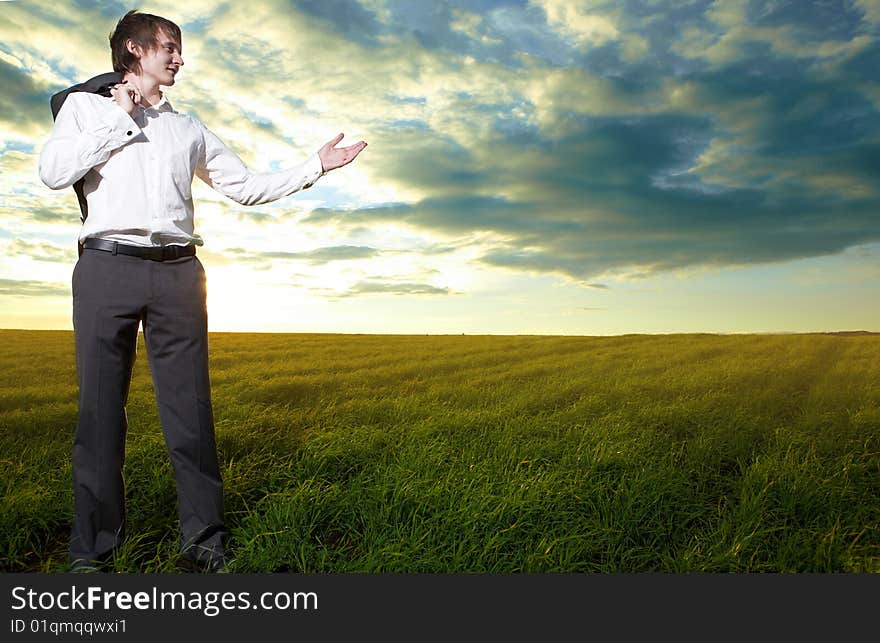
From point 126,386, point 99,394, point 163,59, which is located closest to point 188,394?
point 126,386

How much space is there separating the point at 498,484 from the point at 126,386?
101 inches

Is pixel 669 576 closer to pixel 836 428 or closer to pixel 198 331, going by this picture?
pixel 198 331

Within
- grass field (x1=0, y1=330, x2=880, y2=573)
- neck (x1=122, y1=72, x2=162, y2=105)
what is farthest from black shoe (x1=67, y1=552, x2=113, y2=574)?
neck (x1=122, y1=72, x2=162, y2=105)

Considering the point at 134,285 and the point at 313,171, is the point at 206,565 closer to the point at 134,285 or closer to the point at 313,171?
the point at 134,285

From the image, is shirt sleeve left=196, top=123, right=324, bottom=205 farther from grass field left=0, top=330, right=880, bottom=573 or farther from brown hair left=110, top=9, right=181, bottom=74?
grass field left=0, top=330, right=880, bottom=573

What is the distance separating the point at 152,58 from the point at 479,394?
242 inches

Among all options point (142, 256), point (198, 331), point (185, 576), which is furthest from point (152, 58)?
point (185, 576)

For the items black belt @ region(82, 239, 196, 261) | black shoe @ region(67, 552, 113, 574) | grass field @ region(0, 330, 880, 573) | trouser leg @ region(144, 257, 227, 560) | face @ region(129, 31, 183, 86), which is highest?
face @ region(129, 31, 183, 86)

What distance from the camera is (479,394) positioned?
28.0 ft

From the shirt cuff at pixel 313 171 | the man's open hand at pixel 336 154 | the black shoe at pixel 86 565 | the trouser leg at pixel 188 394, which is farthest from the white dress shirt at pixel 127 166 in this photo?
the black shoe at pixel 86 565

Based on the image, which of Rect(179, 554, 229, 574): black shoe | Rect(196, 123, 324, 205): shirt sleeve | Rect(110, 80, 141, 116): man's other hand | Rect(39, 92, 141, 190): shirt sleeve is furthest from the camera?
Rect(196, 123, 324, 205): shirt sleeve

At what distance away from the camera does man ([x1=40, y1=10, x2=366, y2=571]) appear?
11.1ft

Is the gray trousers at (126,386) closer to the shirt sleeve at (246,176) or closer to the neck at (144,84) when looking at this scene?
the shirt sleeve at (246,176)

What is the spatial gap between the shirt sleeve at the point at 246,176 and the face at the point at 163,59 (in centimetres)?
41
